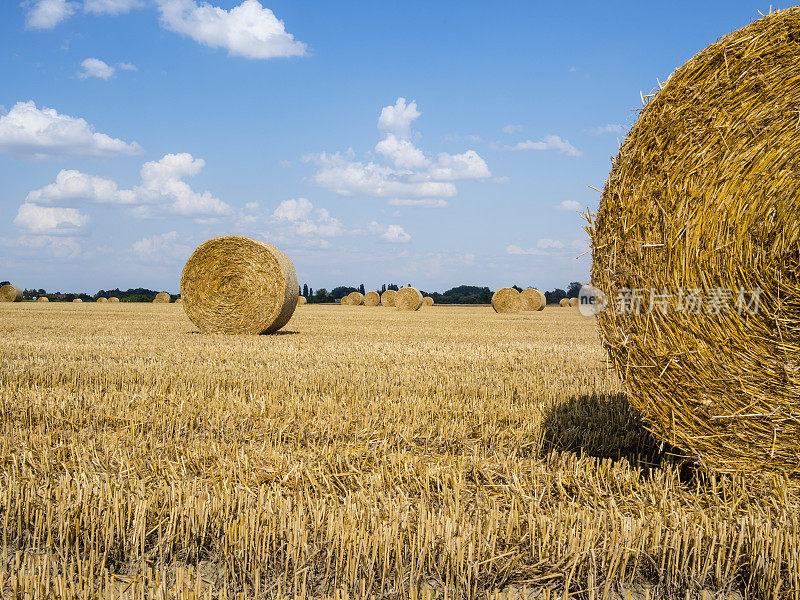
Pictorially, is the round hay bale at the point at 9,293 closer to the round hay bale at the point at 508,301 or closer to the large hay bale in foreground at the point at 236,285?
the round hay bale at the point at 508,301

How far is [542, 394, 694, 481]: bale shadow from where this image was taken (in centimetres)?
382

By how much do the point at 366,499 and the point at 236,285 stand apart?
34.4 feet

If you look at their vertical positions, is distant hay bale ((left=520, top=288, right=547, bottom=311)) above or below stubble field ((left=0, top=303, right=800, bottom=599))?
above

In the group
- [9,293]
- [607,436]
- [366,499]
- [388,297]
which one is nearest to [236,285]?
[607,436]

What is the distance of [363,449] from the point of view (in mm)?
3842

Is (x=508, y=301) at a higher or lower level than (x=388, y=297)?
lower

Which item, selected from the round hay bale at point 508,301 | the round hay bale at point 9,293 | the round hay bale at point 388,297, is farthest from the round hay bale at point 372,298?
the round hay bale at point 9,293

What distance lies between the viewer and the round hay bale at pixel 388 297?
3318 cm

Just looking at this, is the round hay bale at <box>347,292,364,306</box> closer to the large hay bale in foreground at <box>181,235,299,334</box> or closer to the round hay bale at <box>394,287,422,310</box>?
the round hay bale at <box>394,287,422,310</box>

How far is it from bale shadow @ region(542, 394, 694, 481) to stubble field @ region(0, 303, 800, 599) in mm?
21

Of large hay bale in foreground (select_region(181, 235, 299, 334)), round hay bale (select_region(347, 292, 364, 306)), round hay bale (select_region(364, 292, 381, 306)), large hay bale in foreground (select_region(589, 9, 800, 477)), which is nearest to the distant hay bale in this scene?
round hay bale (select_region(364, 292, 381, 306))

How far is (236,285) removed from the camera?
12.8m

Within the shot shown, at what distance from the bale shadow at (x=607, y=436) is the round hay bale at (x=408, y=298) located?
24.8 m

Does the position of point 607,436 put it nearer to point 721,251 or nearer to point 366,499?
point 721,251
